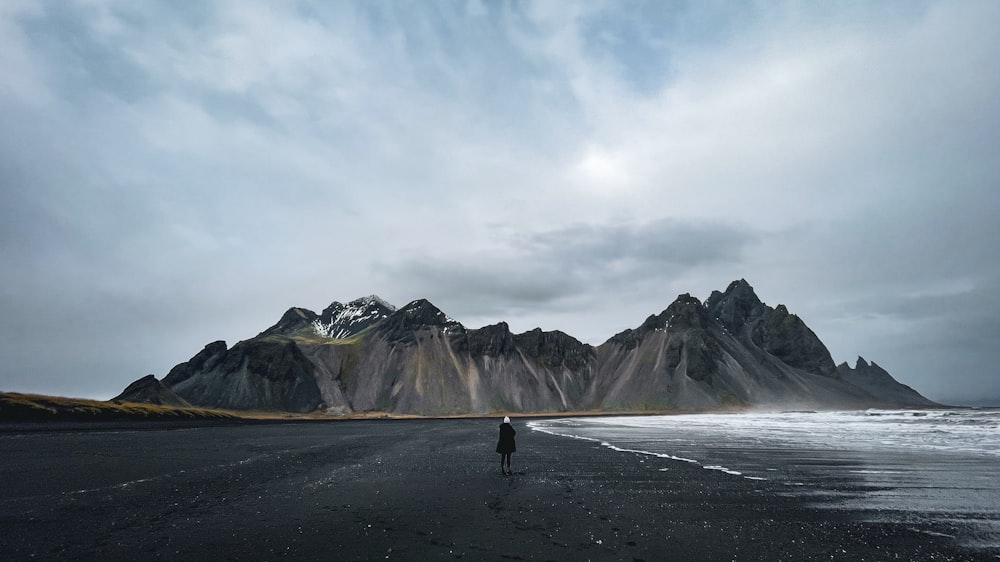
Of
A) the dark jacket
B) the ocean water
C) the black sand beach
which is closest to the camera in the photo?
the black sand beach

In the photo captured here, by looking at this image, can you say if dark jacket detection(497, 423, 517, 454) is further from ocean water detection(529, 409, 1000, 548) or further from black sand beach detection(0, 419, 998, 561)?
ocean water detection(529, 409, 1000, 548)

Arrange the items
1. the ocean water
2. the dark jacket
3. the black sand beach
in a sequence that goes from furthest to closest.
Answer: the dark jacket → the ocean water → the black sand beach

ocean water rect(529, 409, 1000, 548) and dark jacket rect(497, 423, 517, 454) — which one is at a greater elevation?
dark jacket rect(497, 423, 517, 454)

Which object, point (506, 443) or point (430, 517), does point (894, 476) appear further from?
point (430, 517)

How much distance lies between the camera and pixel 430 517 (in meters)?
15.8

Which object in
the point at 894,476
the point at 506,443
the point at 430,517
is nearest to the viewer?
the point at 430,517

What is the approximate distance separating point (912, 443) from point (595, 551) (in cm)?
4382

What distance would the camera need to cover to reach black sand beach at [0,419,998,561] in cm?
1190

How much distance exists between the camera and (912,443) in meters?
42.5

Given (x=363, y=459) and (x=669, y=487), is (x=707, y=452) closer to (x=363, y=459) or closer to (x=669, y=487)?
(x=669, y=487)

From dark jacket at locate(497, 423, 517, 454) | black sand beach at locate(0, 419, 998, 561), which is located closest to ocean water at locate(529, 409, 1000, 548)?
black sand beach at locate(0, 419, 998, 561)

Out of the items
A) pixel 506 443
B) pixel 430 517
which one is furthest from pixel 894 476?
pixel 430 517

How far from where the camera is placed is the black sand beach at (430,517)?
1190 cm

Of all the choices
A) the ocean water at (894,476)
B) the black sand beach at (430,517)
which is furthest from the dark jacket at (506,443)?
the ocean water at (894,476)
